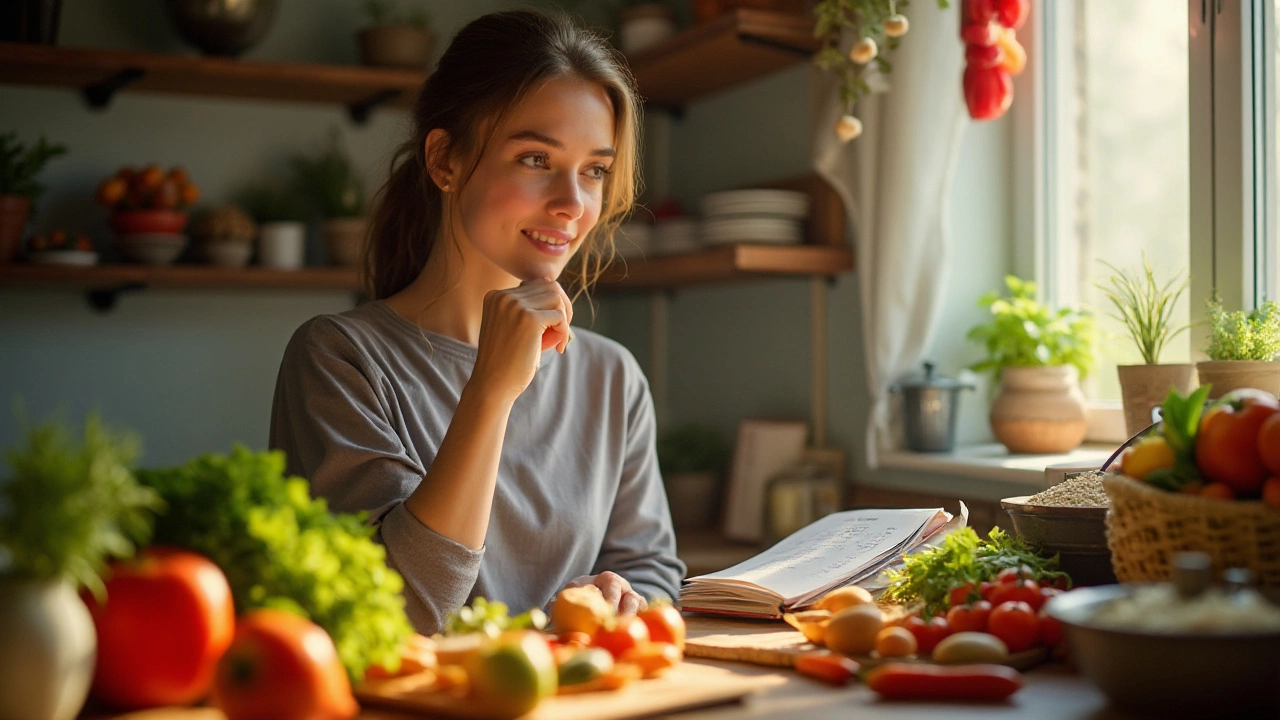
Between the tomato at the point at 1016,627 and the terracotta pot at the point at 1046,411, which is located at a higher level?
the terracotta pot at the point at 1046,411

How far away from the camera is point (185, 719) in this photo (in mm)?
909

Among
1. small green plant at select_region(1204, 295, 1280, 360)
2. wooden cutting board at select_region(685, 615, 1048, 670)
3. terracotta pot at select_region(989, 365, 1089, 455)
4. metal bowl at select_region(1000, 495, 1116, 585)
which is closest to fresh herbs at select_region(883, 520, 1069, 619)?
metal bowl at select_region(1000, 495, 1116, 585)

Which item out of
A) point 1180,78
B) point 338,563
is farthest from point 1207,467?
point 1180,78

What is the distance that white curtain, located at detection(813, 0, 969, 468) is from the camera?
2.60 m

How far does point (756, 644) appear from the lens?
47.8 inches

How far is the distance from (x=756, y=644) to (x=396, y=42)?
8.33 feet

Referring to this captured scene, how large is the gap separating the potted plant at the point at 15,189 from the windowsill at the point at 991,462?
85.9 inches

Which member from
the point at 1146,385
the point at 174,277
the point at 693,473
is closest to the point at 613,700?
the point at 1146,385

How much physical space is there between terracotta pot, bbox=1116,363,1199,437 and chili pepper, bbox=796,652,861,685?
3.94 ft

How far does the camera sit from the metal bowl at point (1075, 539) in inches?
50.4

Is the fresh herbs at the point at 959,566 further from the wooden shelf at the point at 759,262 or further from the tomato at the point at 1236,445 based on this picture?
the wooden shelf at the point at 759,262

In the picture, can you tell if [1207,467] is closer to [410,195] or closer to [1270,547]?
[1270,547]

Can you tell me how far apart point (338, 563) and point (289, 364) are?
2.49ft

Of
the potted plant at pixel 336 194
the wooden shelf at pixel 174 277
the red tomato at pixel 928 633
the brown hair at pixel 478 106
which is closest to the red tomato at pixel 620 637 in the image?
the red tomato at pixel 928 633
